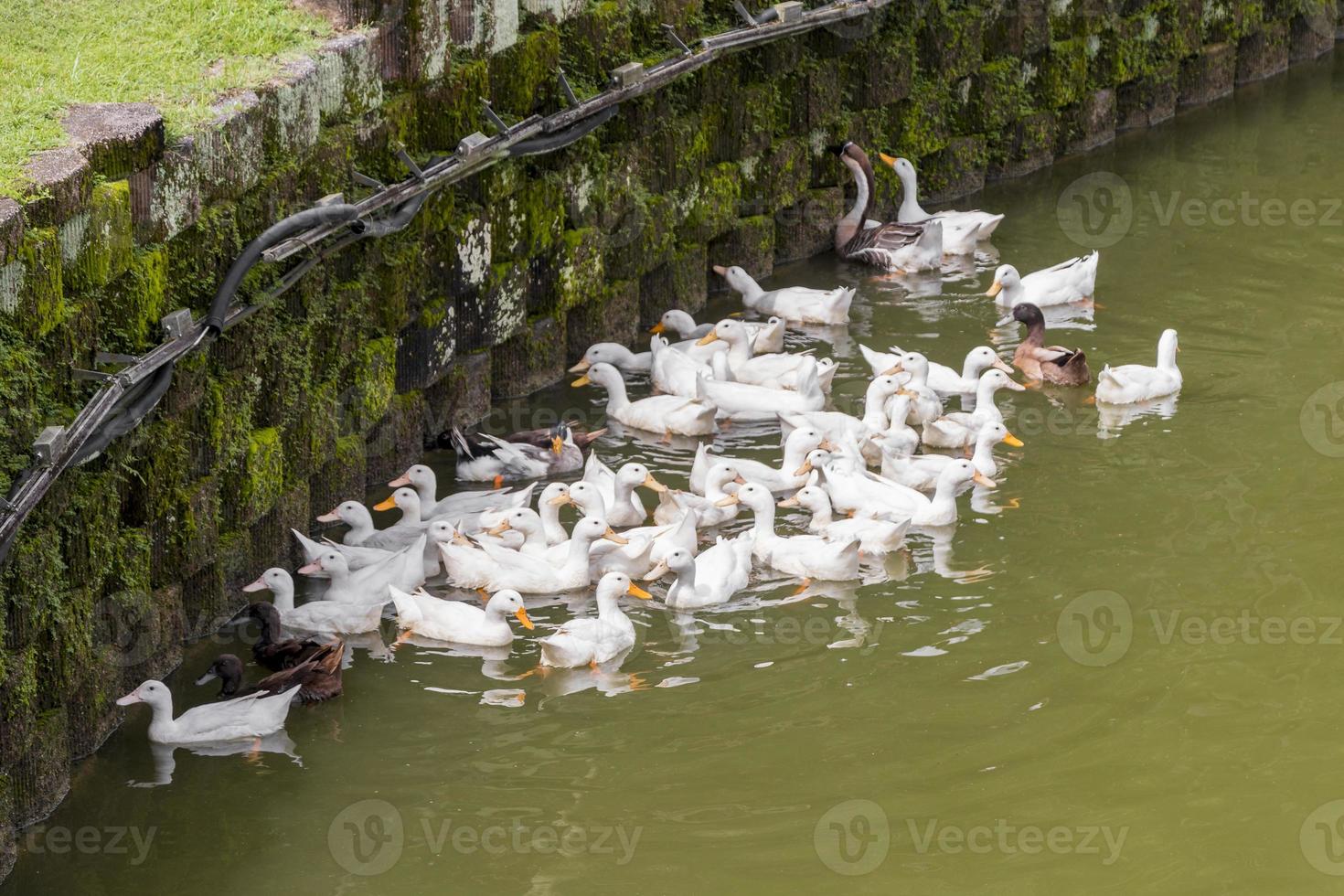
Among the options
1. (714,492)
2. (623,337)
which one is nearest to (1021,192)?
(623,337)

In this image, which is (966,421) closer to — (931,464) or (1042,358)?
(931,464)

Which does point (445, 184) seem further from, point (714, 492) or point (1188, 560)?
point (1188, 560)

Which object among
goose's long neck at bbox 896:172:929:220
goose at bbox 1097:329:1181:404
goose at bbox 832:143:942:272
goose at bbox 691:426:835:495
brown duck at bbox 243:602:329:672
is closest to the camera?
brown duck at bbox 243:602:329:672

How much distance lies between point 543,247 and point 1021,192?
5.11m

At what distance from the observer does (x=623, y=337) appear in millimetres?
11242

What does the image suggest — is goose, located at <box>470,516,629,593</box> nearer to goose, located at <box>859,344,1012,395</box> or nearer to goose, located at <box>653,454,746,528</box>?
goose, located at <box>653,454,746,528</box>

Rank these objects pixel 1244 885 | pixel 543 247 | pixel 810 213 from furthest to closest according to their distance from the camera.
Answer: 1. pixel 810 213
2. pixel 543 247
3. pixel 1244 885

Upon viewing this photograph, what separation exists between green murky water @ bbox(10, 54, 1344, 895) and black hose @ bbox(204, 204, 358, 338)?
1.52m

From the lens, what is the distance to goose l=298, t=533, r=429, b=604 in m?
8.02

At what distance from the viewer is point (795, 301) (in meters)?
11.5

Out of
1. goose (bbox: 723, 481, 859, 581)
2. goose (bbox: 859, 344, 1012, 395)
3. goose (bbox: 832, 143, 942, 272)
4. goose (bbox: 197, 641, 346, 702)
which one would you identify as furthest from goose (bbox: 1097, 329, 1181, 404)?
goose (bbox: 197, 641, 346, 702)

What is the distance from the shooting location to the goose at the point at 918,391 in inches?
385

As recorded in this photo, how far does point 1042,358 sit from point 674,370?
2.13m

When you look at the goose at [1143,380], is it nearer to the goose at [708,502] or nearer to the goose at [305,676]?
the goose at [708,502]
